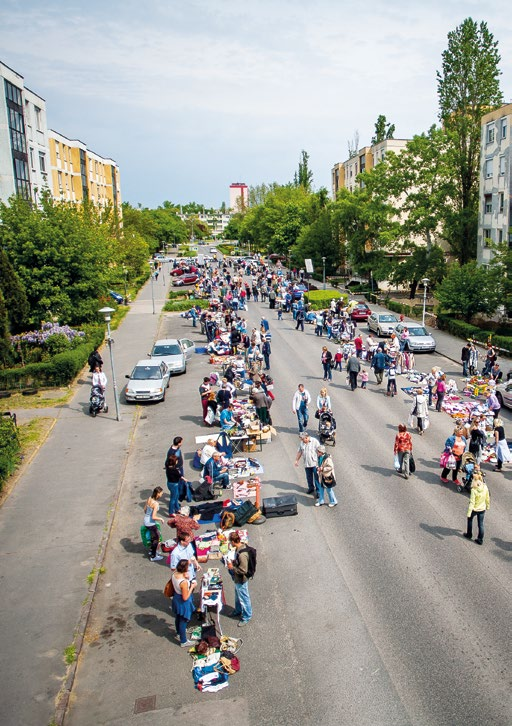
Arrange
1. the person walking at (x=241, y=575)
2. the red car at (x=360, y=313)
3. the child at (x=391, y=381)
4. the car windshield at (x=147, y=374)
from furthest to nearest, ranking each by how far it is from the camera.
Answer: the red car at (x=360, y=313)
the car windshield at (x=147, y=374)
the child at (x=391, y=381)
the person walking at (x=241, y=575)

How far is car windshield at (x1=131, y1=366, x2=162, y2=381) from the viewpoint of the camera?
25172 millimetres

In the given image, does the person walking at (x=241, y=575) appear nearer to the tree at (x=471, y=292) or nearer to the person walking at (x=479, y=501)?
the person walking at (x=479, y=501)

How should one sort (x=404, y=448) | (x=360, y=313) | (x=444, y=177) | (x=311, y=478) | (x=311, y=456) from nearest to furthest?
(x=311, y=456)
(x=311, y=478)
(x=404, y=448)
(x=360, y=313)
(x=444, y=177)

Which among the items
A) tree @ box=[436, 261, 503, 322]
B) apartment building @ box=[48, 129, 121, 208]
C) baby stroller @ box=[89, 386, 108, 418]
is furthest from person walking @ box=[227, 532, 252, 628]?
apartment building @ box=[48, 129, 121, 208]

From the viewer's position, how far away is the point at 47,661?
9.30 meters

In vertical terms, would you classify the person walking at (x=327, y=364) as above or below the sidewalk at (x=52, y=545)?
above

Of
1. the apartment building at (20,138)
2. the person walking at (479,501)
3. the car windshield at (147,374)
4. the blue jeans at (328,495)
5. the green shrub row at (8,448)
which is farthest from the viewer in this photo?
the apartment building at (20,138)

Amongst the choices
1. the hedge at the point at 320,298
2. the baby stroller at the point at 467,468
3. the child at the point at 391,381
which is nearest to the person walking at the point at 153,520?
the baby stroller at the point at 467,468

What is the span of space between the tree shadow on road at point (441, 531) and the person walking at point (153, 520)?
5566mm

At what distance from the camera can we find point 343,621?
9.91 metres

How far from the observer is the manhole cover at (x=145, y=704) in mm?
8258

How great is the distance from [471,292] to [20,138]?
34762 mm

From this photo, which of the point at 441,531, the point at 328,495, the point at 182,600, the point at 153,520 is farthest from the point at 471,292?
the point at 182,600

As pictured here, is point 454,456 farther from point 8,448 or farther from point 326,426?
point 8,448
